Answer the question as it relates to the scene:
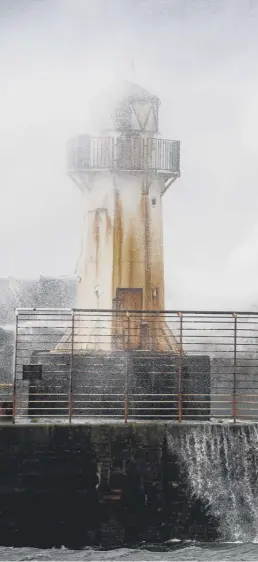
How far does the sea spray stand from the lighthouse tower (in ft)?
16.5

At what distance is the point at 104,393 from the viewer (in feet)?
70.6

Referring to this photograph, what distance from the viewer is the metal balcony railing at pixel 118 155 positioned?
24.6m

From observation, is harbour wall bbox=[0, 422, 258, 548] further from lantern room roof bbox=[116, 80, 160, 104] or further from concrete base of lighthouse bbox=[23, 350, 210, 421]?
lantern room roof bbox=[116, 80, 160, 104]

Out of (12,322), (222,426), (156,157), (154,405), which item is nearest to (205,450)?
(222,426)

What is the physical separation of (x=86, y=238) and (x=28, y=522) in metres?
7.58

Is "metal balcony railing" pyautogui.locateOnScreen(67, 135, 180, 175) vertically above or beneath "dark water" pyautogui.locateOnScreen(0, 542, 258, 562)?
above

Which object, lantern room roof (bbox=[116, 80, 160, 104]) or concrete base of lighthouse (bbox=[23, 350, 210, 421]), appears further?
lantern room roof (bbox=[116, 80, 160, 104])

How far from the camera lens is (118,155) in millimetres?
24578

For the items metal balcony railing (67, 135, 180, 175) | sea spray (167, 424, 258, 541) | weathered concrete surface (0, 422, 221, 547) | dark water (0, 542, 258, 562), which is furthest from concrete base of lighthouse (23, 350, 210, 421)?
metal balcony railing (67, 135, 180, 175)

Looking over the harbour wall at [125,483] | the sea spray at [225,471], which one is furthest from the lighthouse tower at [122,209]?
the harbour wall at [125,483]

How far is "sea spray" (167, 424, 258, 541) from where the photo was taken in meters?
19.7

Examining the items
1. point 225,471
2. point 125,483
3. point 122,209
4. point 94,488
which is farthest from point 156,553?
point 122,209

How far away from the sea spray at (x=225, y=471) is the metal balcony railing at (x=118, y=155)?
704 centimetres

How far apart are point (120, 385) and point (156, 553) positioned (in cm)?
373
